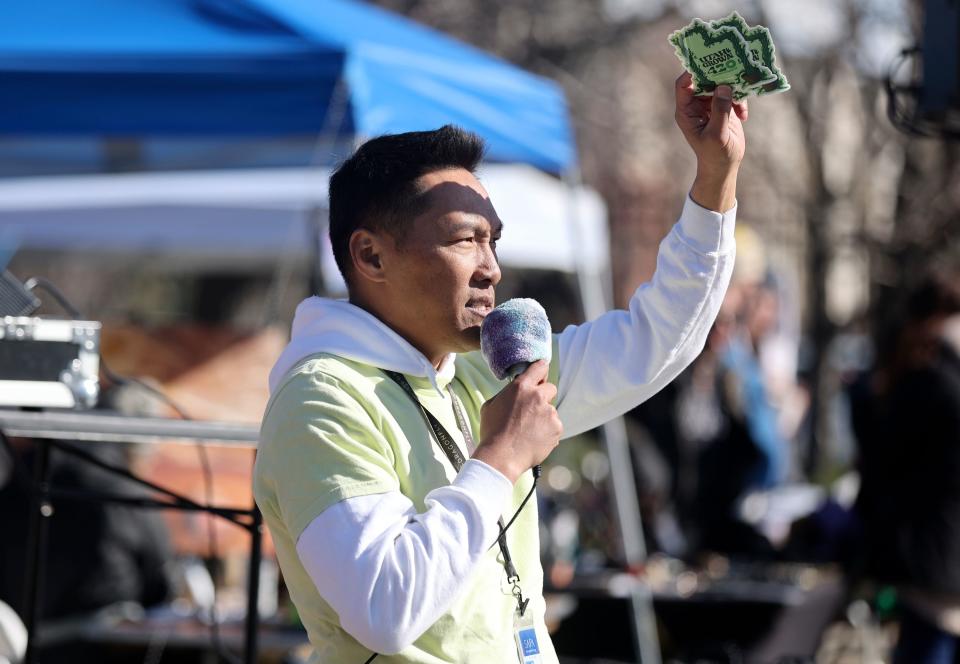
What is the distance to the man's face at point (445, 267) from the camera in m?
2.12

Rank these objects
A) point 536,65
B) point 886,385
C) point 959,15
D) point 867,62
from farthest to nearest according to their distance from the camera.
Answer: point 536,65 < point 867,62 < point 886,385 < point 959,15

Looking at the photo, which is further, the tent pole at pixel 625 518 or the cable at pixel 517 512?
the tent pole at pixel 625 518

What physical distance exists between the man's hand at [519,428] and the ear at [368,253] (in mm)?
328

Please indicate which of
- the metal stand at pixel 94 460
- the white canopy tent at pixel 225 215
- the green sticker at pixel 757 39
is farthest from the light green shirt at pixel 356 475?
the white canopy tent at pixel 225 215

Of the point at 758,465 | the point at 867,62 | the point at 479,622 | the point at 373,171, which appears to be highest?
the point at 867,62

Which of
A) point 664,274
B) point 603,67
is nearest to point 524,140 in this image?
point 664,274

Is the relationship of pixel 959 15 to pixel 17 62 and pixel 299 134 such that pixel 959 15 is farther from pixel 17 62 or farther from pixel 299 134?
pixel 17 62

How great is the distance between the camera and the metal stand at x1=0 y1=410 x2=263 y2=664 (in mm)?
2930

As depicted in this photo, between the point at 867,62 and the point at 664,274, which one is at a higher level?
the point at 867,62

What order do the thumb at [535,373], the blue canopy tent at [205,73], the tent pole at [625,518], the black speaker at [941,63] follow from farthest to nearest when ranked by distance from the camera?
the tent pole at [625,518]
the blue canopy tent at [205,73]
the black speaker at [941,63]
the thumb at [535,373]

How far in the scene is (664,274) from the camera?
231 centimetres

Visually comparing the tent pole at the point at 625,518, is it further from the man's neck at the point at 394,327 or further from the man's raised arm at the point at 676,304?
the man's neck at the point at 394,327

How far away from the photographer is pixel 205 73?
492cm

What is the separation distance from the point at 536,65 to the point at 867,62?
2977mm
